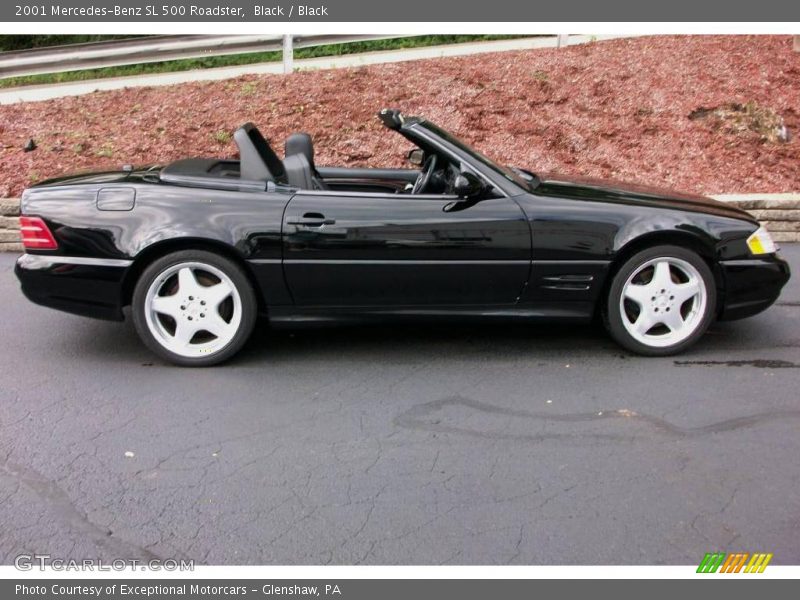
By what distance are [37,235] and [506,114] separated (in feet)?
19.8

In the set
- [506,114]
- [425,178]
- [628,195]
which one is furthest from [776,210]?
[425,178]

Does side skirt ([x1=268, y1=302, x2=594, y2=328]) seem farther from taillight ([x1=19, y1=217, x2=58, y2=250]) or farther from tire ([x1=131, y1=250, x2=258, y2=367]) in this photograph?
taillight ([x1=19, y1=217, x2=58, y2=250])

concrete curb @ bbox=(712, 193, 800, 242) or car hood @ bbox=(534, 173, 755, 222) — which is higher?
car hood @ bbox=(534, 173, 755, 222)

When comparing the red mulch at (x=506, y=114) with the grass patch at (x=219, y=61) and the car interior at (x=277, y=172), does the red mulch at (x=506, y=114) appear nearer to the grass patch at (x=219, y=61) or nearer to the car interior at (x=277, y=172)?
the grass patch at (x=219, y=61)

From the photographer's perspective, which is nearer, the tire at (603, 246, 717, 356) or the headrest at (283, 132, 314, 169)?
the tire at (603, 246, 717, 356)

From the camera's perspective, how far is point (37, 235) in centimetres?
481

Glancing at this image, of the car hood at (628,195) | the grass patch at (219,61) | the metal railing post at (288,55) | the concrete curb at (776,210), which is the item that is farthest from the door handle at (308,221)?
the grass patch at (219,61)

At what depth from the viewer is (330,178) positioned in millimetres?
5891

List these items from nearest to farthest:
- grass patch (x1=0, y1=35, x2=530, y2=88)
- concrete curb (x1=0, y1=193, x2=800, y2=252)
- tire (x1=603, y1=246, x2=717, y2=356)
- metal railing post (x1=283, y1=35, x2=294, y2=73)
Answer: tire (x1=603, y1=246, x2=717, y2=356)
concrete curb (x1=0, y1=193, x2=800, y2=252)
metal railing post (x1=283, y1=35, x2=294, y2=73)
grass patch (x1=0, y1=35, x2=530, y2=88)

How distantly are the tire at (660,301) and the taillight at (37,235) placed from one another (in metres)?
3.21

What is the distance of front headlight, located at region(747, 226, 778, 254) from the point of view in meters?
4.98

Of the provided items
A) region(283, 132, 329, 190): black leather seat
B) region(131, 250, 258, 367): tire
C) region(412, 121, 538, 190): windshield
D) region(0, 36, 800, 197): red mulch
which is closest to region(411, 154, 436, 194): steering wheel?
region(412, 121, 538, 190): windshield

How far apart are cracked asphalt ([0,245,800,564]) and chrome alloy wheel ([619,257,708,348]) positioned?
0.59 ft

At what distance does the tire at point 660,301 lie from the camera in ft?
16.0
